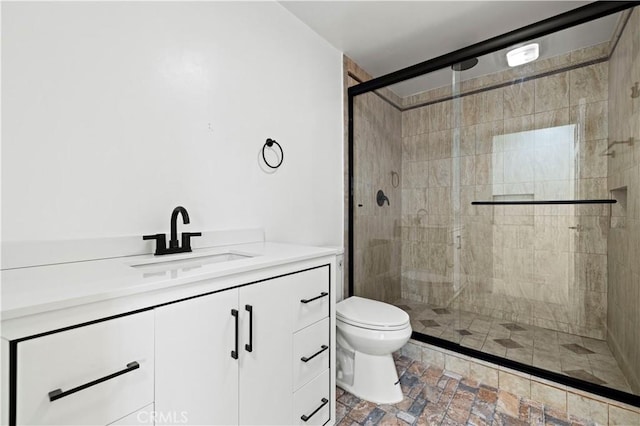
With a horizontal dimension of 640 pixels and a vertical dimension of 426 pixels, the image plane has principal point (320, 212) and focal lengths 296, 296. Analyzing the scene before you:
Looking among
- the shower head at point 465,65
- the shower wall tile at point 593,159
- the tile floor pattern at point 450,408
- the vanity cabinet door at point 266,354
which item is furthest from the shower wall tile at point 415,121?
the vanity cabinet door at point 266,354

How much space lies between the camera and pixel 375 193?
266cm

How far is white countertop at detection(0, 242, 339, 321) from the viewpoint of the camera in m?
0.62

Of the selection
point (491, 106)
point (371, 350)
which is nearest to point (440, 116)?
point (491, 106)

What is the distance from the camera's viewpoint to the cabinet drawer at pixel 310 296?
4.07 ft

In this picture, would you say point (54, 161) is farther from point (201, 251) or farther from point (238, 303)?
point (238, 303)

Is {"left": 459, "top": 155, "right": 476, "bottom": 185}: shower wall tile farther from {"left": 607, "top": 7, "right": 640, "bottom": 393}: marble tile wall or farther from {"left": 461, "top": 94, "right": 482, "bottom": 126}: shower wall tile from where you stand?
{"left": 607, "top": 7, "right": 640, "bottom": 393}: marble tile wall

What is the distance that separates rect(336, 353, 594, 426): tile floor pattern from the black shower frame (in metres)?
0.18

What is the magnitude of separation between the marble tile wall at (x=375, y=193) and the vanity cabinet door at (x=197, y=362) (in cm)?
166

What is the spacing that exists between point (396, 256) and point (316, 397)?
65.3 inches

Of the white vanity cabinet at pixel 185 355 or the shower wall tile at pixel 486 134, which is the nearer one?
the white vanity cabinet at pixel 185 355

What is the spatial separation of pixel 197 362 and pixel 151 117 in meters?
1.01

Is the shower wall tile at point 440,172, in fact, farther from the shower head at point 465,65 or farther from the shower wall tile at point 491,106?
the shower head at point 465,65

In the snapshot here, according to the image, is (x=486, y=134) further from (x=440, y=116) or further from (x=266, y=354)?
(x=266, y=354)

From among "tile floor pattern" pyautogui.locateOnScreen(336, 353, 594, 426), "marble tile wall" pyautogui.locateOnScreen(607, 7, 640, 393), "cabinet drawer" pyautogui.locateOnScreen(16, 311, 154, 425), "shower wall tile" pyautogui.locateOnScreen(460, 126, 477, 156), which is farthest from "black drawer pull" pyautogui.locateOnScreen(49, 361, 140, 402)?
"shower wall tile" pyautogui.locateOnScreen(460, 126, 477, 156)
